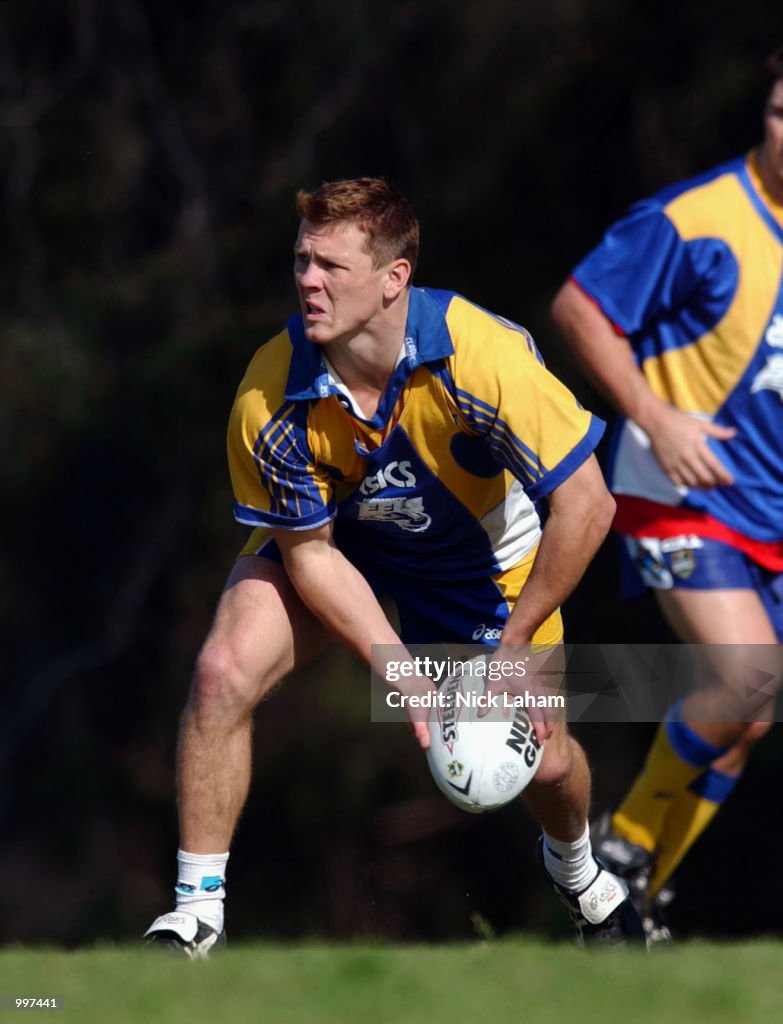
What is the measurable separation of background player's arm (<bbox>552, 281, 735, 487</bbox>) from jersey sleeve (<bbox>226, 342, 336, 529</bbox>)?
3.62 ft

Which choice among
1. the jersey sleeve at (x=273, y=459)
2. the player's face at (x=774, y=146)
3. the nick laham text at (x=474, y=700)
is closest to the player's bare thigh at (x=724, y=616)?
the nick laham text at (x=474, y=700)

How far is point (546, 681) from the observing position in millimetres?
4719

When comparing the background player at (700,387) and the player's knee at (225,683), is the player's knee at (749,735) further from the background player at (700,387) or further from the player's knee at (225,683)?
the player's knee at (225,683)

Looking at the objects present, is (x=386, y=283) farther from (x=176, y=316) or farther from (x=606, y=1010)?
(x=176, y=316)

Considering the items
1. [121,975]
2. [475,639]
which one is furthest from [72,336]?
[121,975]

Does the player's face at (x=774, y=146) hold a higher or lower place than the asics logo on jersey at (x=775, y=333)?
higher

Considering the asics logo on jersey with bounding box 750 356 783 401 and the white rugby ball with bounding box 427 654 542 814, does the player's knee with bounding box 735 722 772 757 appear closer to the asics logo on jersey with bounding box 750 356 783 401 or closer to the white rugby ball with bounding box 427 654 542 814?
the asics logo on jersey with bounding box 750 356 783 401

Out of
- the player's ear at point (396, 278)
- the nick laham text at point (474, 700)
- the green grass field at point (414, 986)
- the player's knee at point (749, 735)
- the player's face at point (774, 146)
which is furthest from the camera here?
the player's knee at point (749, 735)

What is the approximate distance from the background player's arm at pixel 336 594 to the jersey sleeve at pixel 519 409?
52 cm

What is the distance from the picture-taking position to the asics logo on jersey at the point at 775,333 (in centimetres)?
533

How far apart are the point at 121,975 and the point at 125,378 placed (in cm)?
1077

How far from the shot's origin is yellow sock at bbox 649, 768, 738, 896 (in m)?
5.75

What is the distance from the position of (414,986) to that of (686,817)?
2610 mm

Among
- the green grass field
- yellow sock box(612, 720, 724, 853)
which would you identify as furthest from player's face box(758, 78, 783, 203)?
the green grass field
